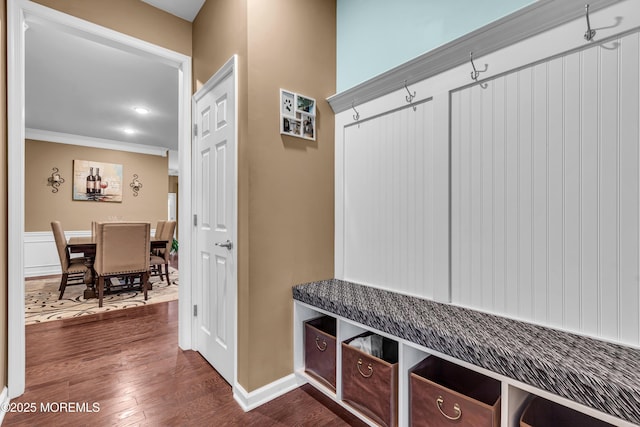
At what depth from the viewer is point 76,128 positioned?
519 cm

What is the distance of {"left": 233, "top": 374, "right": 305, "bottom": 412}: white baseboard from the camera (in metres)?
1.70

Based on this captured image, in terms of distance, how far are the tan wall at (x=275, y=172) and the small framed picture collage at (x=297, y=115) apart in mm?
45

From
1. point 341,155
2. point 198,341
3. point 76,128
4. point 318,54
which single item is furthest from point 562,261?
point 76,128

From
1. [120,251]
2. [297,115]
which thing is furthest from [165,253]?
[297,115]

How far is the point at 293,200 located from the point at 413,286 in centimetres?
88

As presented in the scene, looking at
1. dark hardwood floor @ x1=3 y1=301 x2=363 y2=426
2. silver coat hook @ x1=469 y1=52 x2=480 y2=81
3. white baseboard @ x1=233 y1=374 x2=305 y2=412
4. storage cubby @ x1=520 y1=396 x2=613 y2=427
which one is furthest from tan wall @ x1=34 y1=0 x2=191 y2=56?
storage cubby @ x1=520 y1=396 x2=613 y2=427

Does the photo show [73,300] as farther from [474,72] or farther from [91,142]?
[474,72]

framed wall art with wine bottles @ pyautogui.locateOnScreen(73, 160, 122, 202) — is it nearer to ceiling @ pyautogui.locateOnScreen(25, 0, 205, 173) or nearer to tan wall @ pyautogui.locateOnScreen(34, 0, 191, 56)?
ceiling @ pyautogui.locateOnScreen(25, 0, 205, 173)

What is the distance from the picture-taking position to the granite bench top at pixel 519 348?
82cm

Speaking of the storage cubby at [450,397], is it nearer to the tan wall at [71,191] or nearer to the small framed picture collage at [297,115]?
the small framed picture collage at [297,115]

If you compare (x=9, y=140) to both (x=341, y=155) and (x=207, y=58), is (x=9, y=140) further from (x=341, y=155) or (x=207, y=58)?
(x=341, y=155)

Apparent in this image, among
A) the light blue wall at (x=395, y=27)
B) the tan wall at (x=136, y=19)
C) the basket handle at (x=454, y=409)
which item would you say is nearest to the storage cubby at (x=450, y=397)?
the basket handle at (x=454, y=409)

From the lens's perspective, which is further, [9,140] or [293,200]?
[293,200]

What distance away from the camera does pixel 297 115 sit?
6.29 feet
